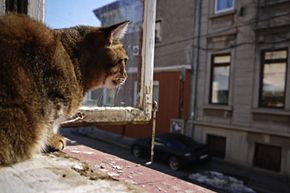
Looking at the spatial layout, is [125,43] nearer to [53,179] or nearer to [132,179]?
[132,179]

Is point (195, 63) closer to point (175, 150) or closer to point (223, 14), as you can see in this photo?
point (223, 14)

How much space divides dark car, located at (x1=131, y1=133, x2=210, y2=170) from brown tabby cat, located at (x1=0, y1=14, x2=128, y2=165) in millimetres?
9010

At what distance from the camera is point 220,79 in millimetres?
11867

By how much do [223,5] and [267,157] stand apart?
18.3 ft

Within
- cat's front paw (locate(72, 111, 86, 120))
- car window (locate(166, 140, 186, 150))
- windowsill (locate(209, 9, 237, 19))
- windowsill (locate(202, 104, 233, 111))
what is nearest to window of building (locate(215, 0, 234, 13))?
windowsill (locate(209, 9, 237, 19))

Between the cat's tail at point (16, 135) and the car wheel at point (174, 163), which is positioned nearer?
the cat's tail at point (16, 135)

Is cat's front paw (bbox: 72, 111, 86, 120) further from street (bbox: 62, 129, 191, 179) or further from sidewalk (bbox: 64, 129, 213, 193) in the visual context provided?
street (bbox: 62, 129, 191, 179)

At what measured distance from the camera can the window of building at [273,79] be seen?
985 centimetres

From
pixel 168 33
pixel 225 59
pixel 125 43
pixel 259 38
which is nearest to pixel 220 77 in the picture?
pixel 225 59

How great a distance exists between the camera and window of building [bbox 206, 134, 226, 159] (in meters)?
11.7

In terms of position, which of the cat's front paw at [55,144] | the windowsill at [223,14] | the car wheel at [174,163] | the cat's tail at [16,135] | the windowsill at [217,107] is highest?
the windowsill at [223,14]

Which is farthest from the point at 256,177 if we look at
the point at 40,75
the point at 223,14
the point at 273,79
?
the point at 40,75

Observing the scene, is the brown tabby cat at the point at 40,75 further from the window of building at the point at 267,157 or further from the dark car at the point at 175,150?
the window of building at the point at 267,157

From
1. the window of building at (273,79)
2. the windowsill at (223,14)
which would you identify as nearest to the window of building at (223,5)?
the windowsill at (223,14)
